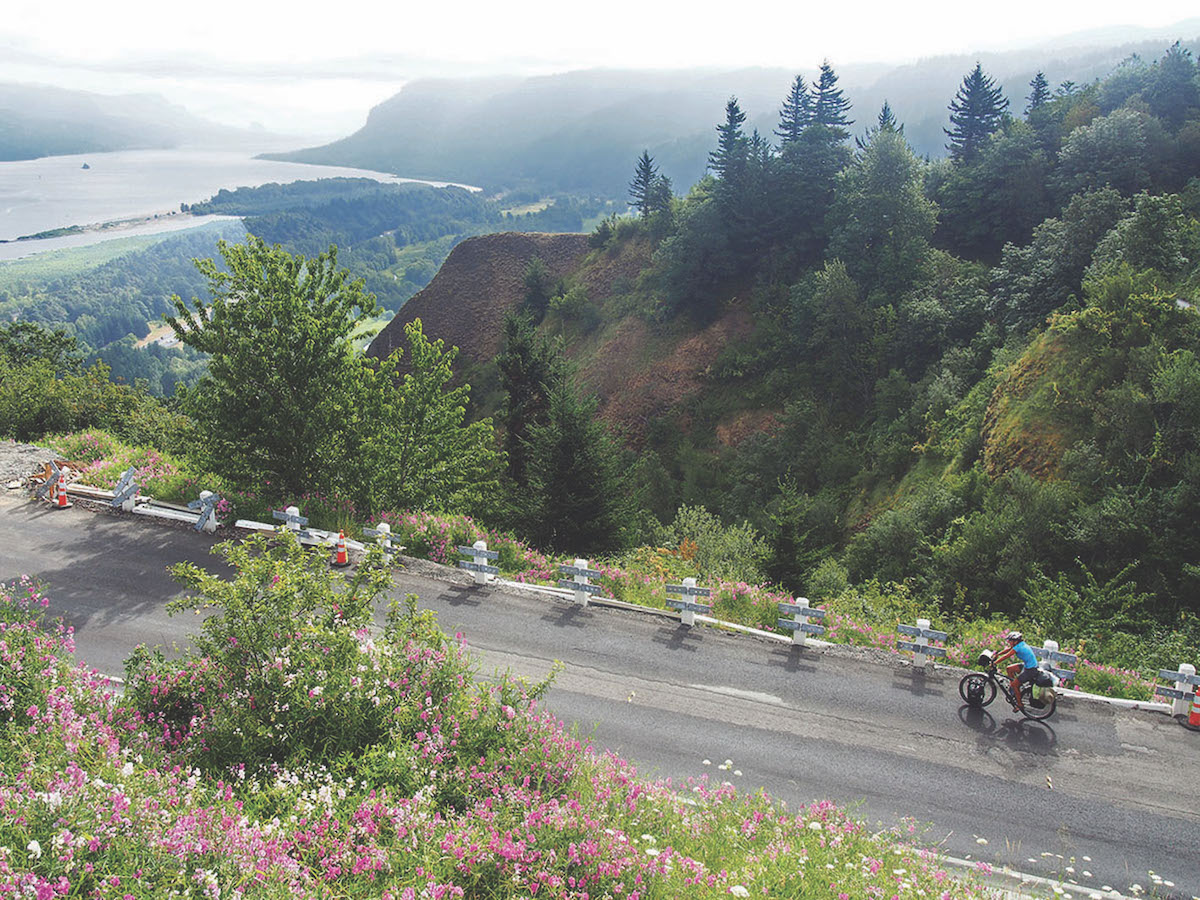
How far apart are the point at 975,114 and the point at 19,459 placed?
211 feet

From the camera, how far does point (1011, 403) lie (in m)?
25.8

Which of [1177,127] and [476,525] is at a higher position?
[1177,127]

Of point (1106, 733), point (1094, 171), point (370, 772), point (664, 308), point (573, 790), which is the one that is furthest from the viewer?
point (664, 308)

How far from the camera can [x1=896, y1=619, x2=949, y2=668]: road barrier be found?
42.1 feet

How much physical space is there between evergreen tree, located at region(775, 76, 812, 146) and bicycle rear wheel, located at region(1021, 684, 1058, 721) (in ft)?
171

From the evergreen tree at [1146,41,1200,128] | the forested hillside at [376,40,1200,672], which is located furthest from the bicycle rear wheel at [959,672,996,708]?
the evergreen tree at [1146,41,1200,128]

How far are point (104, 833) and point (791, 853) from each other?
20.4 feet

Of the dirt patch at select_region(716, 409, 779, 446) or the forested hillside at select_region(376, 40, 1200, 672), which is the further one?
the dirt patch at select_region(716, 409, 779, 446)

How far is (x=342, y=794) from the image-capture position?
6.89 meters

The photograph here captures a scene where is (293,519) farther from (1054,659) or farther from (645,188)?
(645,188)

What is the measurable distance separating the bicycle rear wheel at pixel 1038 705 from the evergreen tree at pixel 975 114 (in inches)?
2172

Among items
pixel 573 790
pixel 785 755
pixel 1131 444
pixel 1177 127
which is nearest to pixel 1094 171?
pixel 1177 127

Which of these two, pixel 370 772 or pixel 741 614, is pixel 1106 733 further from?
pixel 370 772

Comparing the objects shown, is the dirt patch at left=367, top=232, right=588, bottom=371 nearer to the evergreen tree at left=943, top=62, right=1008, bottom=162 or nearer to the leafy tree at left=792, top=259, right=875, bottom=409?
the leafy tree at left=792, top=259, right=875, bottom=409
